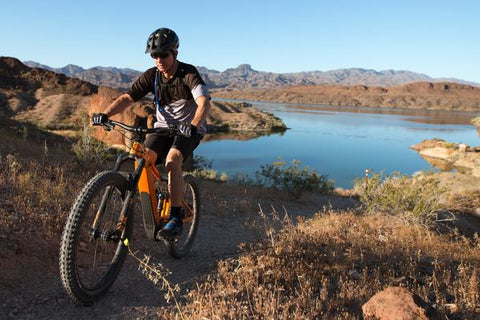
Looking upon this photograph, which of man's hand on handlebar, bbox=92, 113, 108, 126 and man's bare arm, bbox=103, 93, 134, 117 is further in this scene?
man's bare arm, bbox=103, 93, 134, 117

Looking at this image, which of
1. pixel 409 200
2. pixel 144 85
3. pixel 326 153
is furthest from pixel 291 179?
pixel 326 153

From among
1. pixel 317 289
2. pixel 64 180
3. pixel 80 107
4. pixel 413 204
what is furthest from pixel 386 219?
pixel 80 107

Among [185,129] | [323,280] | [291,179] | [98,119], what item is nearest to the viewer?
[185,129]

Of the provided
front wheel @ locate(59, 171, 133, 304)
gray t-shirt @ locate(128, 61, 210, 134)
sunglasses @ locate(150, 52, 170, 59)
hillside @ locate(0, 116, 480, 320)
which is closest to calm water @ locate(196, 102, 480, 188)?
hillside @ locate(0, 116, 480, 320)

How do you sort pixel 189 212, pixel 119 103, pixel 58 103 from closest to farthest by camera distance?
1. pixel 119 103
2. pixel 189 212
3. pixel 58 103

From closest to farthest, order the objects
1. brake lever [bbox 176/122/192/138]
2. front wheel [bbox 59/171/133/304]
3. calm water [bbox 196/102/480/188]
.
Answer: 1. front wheel [bbox 59/171/133/304]
2. brake lever [bbox 176/122/192/138]
3. calm water [bbox 196/102/480/188]

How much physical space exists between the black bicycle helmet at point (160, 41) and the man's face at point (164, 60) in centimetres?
7

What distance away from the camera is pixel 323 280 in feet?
13.1

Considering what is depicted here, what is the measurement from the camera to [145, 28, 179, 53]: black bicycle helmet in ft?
12.9

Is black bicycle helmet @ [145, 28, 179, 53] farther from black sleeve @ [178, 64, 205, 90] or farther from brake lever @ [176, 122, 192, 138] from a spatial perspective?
brake lever @ [176, 122, 192, 138]

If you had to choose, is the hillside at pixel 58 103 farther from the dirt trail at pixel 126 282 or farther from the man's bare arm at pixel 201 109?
the man's bare arm at pixel 201 109

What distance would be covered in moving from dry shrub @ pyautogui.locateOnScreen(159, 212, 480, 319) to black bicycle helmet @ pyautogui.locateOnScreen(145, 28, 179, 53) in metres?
2.47

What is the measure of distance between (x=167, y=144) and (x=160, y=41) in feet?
3.82

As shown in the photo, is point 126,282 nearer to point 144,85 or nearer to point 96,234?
point 96,234
